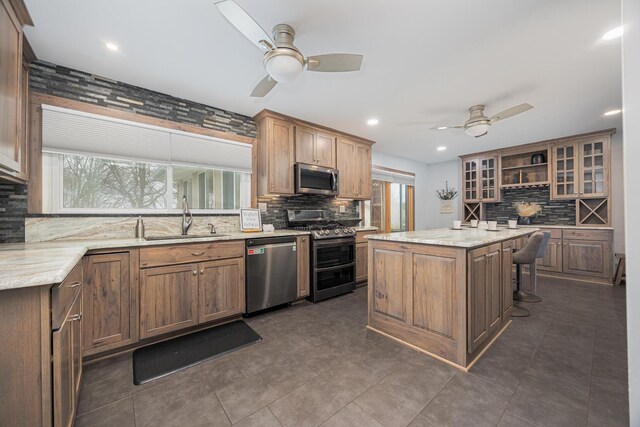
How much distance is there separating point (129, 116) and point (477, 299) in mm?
3715

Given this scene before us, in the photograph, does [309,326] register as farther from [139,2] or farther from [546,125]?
[546,125]

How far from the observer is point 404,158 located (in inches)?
245

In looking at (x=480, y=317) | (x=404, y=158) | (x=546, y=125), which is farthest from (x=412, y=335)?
(x=404, y=158)

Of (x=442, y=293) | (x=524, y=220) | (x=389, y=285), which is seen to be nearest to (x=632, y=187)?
(x=442, y=293)

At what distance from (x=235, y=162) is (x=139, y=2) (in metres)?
1.91

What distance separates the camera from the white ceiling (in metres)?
1.69

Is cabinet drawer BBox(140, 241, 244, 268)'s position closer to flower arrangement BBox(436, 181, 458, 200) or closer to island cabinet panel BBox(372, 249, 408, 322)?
island cabinet panel BBox(372, 249, 408, 322)

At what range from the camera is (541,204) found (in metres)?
5.14

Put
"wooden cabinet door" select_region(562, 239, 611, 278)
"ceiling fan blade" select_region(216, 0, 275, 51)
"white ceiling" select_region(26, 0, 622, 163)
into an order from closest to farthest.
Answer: "ceiling fan blade" select_region(216, 0, 275, 51), "white ceiling" select_region(26, 0, 622, 163), "wooden cabinet door" select_region(562, 239, 611, 278)

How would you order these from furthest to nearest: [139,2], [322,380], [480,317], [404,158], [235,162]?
[404,158], [235,162], [480,317], [322,380], [139,2]

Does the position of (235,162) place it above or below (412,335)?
above

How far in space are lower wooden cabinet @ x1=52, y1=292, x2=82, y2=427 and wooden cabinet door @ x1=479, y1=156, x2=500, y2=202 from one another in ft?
21.6

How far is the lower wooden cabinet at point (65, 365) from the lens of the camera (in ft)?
3.34

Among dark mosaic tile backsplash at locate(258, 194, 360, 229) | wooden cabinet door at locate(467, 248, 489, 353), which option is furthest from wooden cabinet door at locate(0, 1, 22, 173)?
wooden cabinet door at locate(467, 248, 489, 353)
